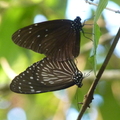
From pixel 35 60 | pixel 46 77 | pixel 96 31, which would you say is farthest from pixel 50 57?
pixel 35 60

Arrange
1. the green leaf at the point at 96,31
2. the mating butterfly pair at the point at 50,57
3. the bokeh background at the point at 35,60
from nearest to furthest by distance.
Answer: the green leaf at the point at 96,31 < the mating butterfly pair at the point at 50,57 < the bokeh background at the point at 35,60

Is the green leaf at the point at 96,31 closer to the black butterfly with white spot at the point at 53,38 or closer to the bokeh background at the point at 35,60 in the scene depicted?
the black butterfly with white spot at the point at 53,38

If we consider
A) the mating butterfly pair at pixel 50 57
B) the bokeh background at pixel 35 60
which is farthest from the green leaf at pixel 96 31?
the bokeh background at pixel 35 60

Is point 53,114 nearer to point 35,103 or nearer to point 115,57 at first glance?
point 35,103

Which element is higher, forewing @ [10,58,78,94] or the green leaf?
the green leaf

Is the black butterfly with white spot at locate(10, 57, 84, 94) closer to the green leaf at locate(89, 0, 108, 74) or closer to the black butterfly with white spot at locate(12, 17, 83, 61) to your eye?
the black butterfly with white spot at locate(12, 17, 83, 61)

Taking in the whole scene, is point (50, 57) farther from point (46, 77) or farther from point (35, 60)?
point (35, 60)

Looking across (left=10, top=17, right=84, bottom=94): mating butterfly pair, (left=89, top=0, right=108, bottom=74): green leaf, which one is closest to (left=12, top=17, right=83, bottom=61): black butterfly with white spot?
(left=10, top=17, right=84, bottom=94): mating butterfly pair
